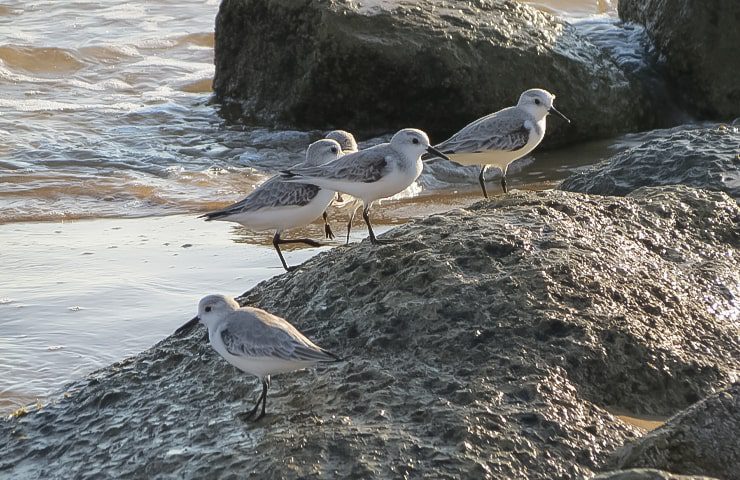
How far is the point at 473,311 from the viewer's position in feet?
16.4

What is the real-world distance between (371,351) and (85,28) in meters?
13.7

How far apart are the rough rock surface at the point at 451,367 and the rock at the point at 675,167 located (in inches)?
54.9

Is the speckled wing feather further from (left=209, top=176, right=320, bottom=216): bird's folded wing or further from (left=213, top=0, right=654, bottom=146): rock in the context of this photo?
(left=213, top=0, right=654, bottom=146): rock

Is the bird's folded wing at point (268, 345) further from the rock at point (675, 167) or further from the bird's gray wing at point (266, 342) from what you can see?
the rock at point (675, 167)

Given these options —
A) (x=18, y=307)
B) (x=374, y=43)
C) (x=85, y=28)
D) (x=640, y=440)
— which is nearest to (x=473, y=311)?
(x=640, y=440)

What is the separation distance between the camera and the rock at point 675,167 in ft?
24.2

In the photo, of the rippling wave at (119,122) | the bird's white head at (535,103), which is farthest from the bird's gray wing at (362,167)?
the rippling wave at (119,122)

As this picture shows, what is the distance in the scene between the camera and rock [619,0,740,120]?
1308 centimetres

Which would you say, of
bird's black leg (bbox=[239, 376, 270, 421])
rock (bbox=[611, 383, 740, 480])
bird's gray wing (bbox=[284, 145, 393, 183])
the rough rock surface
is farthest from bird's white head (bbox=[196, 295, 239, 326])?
rock (bbox=[611, 383, 740, 480])

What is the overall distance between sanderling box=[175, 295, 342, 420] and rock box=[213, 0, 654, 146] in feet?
24.0

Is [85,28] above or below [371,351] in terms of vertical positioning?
below

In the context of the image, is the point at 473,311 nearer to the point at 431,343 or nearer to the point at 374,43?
the point at 431,343

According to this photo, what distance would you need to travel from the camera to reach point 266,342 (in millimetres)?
4711

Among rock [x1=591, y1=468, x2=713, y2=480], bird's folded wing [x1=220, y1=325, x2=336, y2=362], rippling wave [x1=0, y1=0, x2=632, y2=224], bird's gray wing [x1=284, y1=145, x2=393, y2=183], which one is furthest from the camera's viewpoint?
rippling wave [x1=0, y1=0, x2=632, y2=224]
